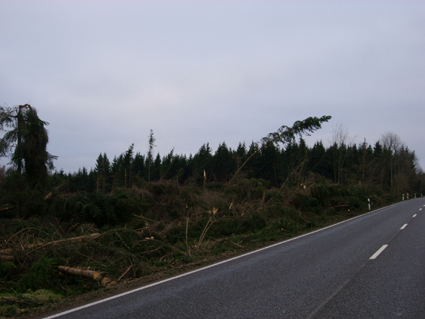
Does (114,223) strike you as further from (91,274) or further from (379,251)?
(379,251)

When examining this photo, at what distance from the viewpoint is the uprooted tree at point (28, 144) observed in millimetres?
13156

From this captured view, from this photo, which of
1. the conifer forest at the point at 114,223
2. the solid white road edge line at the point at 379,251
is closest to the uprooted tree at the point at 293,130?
the conifer forest at the point at 114,223

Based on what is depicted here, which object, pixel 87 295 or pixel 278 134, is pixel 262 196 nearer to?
pixel 278 134

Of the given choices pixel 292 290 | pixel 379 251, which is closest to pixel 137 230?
pixel 292 290

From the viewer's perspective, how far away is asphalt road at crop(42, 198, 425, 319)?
4652 millimetres

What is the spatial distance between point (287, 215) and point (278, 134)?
22.3 ft

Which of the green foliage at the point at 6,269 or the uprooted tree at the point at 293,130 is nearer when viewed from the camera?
the green foliage at the point at 6,269

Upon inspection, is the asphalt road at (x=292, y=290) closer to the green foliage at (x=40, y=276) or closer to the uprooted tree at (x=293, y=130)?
the green foliage at (x=40, y=276)

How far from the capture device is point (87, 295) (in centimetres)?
623

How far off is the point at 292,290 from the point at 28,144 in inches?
483

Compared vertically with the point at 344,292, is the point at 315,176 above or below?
above

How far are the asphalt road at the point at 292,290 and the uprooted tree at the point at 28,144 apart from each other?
958 centimetres

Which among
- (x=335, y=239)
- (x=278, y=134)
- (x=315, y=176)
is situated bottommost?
(x=335, y=239)

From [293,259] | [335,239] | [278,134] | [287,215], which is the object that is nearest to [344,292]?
[293,259]
